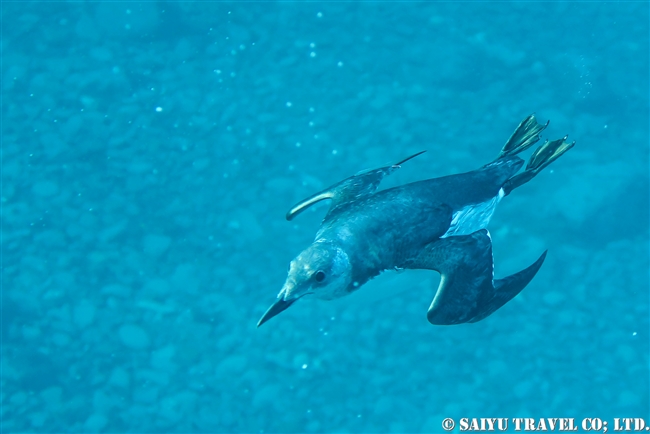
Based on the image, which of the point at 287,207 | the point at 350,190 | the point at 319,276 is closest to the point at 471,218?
the point at 350,190

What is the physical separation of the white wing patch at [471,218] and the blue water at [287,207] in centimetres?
200

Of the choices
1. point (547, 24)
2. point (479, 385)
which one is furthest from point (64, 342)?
point (547, 24)

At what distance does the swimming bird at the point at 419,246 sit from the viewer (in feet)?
15.0

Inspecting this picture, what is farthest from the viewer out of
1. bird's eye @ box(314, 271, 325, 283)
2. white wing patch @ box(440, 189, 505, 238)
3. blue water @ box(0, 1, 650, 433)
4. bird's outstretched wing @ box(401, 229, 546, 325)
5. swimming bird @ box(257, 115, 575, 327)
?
blue water @ box(0, 1, 650, 433)

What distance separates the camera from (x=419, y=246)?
511 cm

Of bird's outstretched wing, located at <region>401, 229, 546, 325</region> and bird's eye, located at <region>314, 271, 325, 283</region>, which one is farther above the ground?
bird's eye, located at <region>314, 271, 325, 283</region>

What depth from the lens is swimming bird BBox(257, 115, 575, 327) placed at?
180 inches

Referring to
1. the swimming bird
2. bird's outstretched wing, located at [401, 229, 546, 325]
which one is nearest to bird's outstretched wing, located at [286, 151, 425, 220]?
the swimming bird

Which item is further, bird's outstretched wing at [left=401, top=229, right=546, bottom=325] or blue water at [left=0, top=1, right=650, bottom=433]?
blue water at [left=0, top=1, right=650, bottom=433]

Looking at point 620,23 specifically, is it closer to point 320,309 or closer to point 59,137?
point 320,309

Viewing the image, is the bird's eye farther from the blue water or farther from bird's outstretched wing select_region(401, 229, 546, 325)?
the blue water

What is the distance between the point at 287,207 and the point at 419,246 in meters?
3.42

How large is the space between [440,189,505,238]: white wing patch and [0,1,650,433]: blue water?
200 cm

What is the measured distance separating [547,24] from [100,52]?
25.3ft
